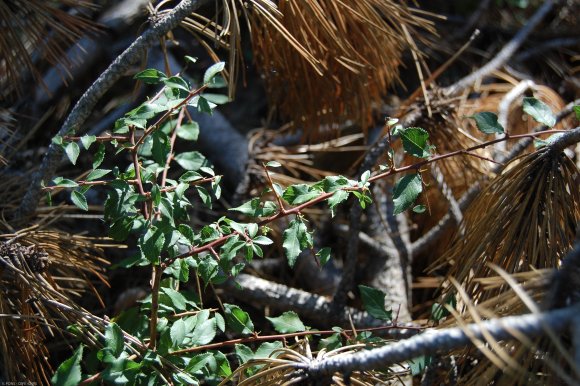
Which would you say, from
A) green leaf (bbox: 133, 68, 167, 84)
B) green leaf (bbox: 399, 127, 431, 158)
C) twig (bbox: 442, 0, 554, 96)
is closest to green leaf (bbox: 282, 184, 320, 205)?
green leaf (bbox: 399, 127, 431, 158)

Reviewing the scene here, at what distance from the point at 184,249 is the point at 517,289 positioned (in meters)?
0.86

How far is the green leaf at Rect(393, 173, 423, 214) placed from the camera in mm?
892

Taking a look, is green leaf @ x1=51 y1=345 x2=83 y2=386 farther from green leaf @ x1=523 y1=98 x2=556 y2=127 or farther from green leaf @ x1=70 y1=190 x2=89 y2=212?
green leaf @ x1=523 y1=98 x2=556 y2=127

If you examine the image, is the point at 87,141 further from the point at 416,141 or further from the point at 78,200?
the point at 416,141

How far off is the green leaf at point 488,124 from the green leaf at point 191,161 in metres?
0.44

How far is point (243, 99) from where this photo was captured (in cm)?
216

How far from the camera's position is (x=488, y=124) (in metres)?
0.94

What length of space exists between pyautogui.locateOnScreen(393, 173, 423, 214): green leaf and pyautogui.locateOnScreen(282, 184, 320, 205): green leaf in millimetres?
117

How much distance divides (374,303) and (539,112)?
0.40 m

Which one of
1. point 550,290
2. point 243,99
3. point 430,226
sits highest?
point 243,99

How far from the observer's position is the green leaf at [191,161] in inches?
Result: 40.2

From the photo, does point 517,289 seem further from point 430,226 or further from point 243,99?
point 243,99

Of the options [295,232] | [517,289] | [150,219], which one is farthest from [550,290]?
[150,219]

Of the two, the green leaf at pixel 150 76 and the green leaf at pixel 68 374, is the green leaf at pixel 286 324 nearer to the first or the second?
the green leaf at pixel 68 374
